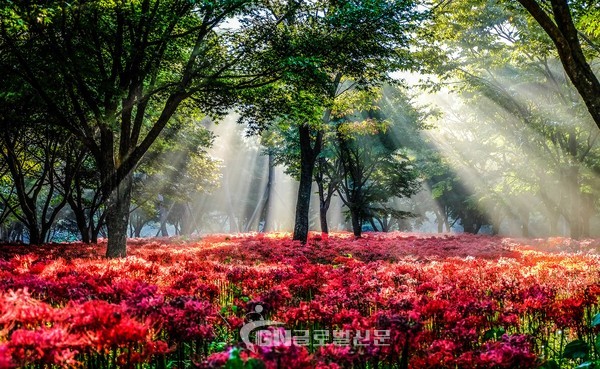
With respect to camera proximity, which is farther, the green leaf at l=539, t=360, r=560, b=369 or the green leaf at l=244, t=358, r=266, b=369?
the green leaf at l=539, t=360, r=560, b=369

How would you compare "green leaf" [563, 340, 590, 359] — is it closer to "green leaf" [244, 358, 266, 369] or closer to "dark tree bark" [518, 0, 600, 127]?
"green leaf" [244, 358, 266, 369]

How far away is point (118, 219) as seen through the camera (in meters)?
10.7

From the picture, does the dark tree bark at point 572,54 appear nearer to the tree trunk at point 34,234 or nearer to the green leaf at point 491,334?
the green leaf at point 491,334

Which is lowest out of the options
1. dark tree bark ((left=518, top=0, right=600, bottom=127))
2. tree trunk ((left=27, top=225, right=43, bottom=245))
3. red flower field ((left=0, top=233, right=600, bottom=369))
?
red flower field ((left=0, top=233, right=600, bottom=369))

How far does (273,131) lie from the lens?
89.8 feet

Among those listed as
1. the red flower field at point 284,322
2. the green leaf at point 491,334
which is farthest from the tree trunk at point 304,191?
the green leaf at point 491,334

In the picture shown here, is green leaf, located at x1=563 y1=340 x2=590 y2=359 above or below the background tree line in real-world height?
below

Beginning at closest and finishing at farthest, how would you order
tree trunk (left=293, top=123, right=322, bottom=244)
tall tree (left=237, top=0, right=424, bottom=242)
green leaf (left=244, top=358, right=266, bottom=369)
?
green leaf (left=244, top=358, right=266, bottom=369)
tall tree (left=237, top=0, right=424, bottom=242)
tree trunk (left=293, top=123, right=322, bottom=244)

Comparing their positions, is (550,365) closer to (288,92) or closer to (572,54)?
(572,54)

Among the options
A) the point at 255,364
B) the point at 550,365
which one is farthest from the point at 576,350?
the point at 255,364

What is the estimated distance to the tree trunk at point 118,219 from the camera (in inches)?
413

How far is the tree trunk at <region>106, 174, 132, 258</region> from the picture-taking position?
10.5 m

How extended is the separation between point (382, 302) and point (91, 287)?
9.54 feet

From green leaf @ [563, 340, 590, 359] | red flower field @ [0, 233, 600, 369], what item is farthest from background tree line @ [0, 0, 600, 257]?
green leaf @ [563, 340, 590, 359]
